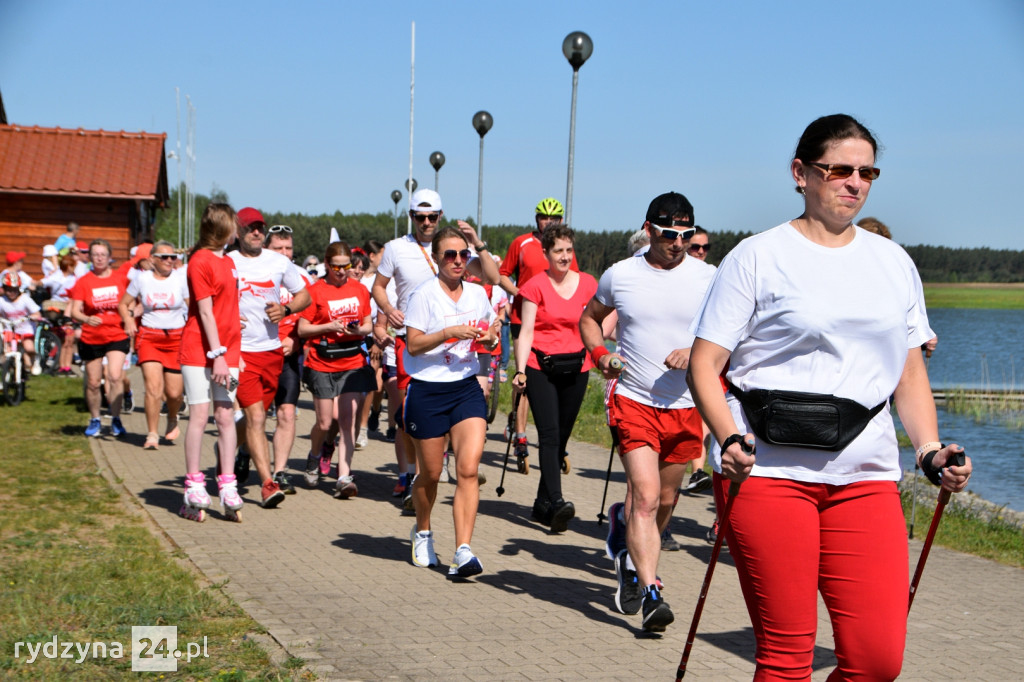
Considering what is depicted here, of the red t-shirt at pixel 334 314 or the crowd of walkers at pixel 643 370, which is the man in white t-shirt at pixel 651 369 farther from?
the red t-shirt at pixel 334 314

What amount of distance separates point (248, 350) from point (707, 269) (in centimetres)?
395

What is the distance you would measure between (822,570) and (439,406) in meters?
3.81

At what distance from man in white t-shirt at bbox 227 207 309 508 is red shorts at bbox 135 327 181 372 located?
322 cm

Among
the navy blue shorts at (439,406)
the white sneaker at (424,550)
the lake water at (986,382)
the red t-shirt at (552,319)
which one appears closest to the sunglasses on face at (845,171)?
the navy blue shorts at (439,406)

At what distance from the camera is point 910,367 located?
363 cm

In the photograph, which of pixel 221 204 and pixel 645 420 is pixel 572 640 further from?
pixel 221 204

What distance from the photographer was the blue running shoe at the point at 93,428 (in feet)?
41.0

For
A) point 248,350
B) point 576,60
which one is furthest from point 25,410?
point 576,60

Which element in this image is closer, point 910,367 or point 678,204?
point 910,367

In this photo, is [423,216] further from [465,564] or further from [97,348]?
[97,348]

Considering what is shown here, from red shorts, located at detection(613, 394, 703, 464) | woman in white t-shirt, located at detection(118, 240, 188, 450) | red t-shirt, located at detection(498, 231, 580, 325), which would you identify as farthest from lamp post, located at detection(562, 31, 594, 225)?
red shorts, located at detection(613, 394, 703, 464)

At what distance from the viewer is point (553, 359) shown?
8.47m

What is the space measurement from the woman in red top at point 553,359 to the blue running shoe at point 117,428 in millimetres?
6073

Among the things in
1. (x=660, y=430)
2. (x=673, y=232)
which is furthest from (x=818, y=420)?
(x=673, y=232)
